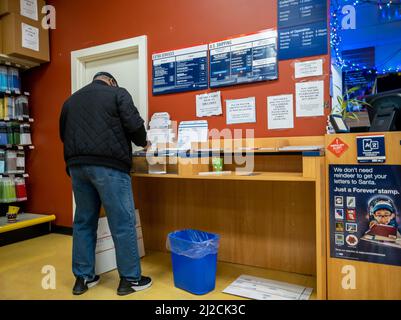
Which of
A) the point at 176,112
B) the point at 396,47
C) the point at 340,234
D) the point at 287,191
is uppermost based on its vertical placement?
the point at 396,47

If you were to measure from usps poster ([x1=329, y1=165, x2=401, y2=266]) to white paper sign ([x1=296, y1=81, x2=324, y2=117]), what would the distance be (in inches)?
23.7

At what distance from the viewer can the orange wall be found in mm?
2395

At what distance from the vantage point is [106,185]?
6.22 ft

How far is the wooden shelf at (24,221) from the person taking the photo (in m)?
2.99

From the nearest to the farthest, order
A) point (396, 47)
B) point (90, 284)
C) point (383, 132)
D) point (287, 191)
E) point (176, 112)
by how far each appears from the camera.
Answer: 1. point (383, 132)
2. point (90, 284)
3. point (287, 191)
4. point (176, 112)
5. point (396, 47)

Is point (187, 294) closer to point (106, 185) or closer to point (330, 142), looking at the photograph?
point (106, 185)

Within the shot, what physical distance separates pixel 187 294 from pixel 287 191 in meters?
0.96

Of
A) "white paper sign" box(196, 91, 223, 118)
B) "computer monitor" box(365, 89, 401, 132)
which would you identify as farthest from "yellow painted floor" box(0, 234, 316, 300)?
"white paper sign" box(196, 91, 223, 118)

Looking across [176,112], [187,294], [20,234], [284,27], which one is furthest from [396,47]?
[20,234]

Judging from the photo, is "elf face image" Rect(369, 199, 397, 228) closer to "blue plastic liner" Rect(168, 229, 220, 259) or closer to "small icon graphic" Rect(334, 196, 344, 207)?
"small icon graphic" Rect(334, 196, 344, 207)

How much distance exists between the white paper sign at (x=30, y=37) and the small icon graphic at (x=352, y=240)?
11.1ft

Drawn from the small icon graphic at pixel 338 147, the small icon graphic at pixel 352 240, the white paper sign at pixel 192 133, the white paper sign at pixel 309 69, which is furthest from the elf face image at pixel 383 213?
the white paper sign at pixel 192 133

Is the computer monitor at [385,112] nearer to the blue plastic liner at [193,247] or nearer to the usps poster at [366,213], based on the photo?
the usps poster at [366,213]

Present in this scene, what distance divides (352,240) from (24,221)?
297cm
